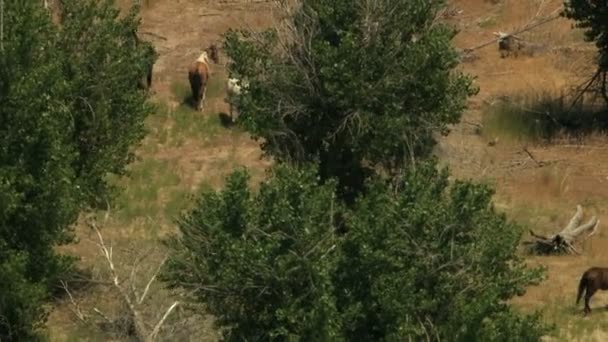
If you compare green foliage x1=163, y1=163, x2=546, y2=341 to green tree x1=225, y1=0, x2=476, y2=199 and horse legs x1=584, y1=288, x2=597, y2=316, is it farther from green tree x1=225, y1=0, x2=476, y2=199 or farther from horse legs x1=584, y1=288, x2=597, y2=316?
green tree x1=225, y1=0, x2=476, y2=199

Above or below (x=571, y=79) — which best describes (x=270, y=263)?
above

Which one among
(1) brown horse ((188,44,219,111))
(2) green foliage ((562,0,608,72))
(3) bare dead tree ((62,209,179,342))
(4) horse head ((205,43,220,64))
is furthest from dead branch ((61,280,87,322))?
(2) green foliage ((562,0,608,72))

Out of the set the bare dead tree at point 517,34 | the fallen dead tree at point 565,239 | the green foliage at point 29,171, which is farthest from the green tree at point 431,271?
the bare dead tree at point 517,34

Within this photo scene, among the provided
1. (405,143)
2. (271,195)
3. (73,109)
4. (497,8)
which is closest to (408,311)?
(271,195)

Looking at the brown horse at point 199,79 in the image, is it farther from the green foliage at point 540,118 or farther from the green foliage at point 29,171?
the green foliage at point 29,171

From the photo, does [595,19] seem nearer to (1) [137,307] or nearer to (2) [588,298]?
(2) [588,298]

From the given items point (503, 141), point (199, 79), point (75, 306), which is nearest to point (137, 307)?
point (75, 306)

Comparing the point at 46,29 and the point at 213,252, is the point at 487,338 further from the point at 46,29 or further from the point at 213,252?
the point at 46,29
